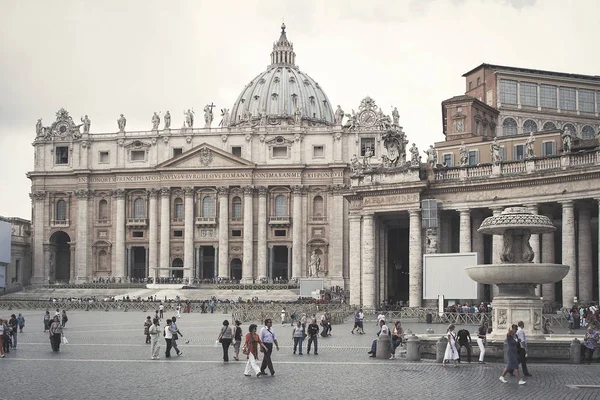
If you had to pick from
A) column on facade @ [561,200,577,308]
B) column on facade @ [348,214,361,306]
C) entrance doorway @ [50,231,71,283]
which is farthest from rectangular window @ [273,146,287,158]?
column on facade @ [561,200,577,308]

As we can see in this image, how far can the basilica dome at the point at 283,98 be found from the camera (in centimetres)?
15838

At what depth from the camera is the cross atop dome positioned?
171875mm

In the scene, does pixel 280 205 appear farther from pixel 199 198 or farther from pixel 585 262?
pixel 585 262

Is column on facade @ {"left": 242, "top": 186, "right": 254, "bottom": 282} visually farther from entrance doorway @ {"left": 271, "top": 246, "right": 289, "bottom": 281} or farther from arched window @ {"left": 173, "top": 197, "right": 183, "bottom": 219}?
arched window @ {"left": 173, "top": 197, "right": 183, "bottom": 219}

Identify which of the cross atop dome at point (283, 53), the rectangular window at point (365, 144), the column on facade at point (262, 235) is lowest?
the column on facade at point (262, 235)

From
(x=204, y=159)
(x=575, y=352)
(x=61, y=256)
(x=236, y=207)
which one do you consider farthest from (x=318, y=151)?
(x=575, y=352)

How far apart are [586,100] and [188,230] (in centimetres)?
5091

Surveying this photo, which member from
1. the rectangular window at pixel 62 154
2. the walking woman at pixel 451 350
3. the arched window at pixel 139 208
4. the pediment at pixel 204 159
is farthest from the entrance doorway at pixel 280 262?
the walking woman at pixel 451 350

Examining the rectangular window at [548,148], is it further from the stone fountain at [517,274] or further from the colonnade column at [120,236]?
the colonnade column at [120,236]

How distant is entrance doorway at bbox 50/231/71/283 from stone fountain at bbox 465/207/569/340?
98494 millimetres

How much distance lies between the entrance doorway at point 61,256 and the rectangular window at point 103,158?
36.1 ft

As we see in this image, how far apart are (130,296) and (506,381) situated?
76.3 meters

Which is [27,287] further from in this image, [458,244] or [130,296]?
[458,244]

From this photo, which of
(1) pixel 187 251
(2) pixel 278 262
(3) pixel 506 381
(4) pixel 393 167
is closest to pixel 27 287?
(1) pixel 187 251
